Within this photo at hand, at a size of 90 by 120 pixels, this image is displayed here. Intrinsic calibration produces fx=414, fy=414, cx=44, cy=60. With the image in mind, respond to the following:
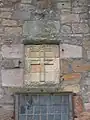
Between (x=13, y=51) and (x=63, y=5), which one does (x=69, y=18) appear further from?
(x=13, y=51)

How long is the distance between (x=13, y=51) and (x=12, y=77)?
0.35 m

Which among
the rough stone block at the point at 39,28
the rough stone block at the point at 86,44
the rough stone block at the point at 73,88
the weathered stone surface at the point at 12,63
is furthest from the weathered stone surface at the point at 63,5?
the rough stone block at the point at 73,88

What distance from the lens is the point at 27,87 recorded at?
545 cm

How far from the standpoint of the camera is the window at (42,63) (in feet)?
18.0

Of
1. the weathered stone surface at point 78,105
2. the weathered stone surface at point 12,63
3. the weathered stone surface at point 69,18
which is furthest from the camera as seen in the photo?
the weathered stone surface at point 69,18

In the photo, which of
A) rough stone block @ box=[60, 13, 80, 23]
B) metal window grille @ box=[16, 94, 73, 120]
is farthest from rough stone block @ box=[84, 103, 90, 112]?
rough stone block @ box=[60, 13, 80, 23]

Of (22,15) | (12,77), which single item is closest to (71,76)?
(12,77)

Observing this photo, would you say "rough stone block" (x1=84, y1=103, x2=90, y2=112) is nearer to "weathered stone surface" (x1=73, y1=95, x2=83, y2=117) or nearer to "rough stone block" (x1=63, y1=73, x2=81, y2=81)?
"weathered stone surface" (x1=73, y1=95, x2=83, y2=117)

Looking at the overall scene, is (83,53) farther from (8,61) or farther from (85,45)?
(8,61)

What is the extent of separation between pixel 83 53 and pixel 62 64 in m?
0.32

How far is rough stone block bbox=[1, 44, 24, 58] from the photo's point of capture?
5.54m

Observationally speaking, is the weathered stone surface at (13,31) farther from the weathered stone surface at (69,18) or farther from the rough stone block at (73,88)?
the rough stone block at (73,88)

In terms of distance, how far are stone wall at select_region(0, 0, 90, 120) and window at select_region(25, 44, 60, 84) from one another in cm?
8

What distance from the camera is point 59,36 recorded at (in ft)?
18.3
